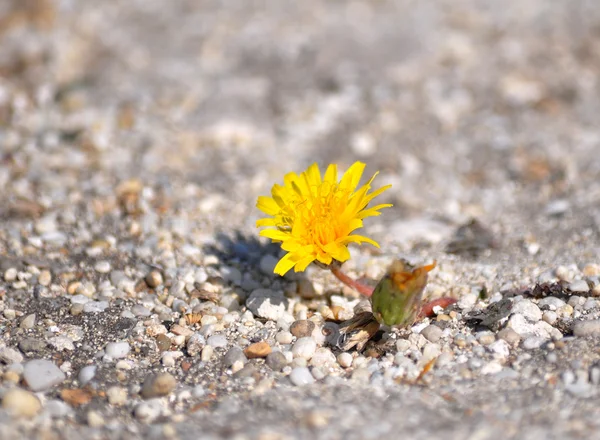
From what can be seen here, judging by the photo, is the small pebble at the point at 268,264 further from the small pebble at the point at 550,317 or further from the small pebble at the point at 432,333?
the small pebble at the point at 550,317

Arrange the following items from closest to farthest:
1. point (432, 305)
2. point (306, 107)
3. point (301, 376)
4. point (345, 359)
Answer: point (301, 376) < point (345, 359) < point (432, 305) < point (306, 107)

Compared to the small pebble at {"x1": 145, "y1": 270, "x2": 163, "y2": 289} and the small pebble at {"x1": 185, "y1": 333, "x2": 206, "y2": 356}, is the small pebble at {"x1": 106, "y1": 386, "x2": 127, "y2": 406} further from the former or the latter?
the small pebble at {"x1": 145, "y1": 270, "x2": 163, "y2": 289}

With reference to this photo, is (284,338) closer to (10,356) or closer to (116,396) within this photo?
(116,396)

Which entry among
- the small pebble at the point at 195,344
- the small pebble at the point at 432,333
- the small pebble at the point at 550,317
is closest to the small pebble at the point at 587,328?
the small pebble at the point at 550,317

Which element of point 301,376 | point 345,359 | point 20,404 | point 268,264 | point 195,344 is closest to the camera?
point 20,404

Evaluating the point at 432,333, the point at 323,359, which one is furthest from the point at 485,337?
the point at 323,359

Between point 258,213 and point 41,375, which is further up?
point 258,213
